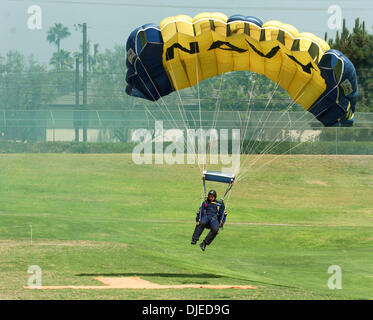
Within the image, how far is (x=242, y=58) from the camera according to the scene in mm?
24188

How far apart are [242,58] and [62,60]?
12591cm

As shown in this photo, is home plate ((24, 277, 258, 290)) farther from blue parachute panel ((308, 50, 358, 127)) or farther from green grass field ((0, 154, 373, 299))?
blue parachute panel ((308, 50, 358, 127))

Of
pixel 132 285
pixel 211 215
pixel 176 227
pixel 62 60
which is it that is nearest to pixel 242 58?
pixel 211 215

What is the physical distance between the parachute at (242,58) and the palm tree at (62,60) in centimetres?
11931

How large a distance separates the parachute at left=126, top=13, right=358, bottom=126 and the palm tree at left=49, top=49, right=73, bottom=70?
119 m

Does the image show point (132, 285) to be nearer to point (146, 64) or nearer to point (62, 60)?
point (146, 64)

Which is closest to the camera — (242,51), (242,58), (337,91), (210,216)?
(210,216)

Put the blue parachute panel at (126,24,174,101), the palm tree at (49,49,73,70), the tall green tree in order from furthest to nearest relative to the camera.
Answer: the palm tree at (49,49,73,70), the tall green tree, the blue parachute panel at (126,24,174,101)

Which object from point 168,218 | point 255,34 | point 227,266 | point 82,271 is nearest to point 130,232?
point 168,218

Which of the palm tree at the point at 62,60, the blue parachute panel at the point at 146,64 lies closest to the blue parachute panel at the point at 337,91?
the blue parachute panel at the point at 146,64

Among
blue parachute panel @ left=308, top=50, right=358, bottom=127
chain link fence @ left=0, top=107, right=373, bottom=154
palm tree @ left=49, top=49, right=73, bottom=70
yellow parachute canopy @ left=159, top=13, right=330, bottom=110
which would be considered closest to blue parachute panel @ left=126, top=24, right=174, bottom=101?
yellow parachute canopy @ left=159, top=13, right=330, bottom=110

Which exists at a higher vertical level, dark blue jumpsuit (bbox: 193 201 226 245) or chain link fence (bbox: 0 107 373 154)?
chain link fence (bbox: 0 107 373 154)

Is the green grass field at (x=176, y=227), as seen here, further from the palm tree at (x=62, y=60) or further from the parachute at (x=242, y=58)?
the palm tree at (x=62, y=60)

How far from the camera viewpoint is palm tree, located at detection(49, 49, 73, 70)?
469 ft
